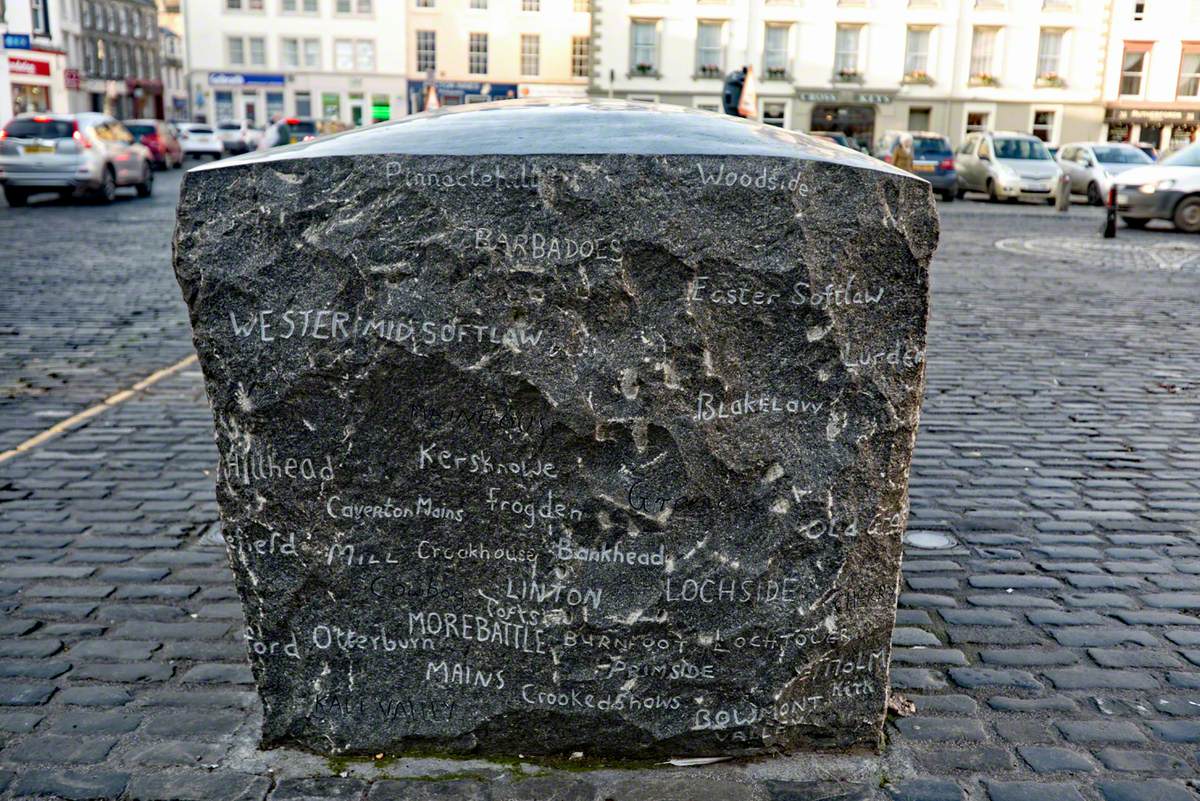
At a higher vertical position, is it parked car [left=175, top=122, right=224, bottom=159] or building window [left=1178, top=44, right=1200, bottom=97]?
building window [left=1178, top=44, right=1200, bottom=97]

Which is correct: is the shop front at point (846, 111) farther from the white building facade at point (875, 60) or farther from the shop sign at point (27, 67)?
the shop sign at point (27, 67)

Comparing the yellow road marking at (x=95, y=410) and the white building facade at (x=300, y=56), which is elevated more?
the white building facade at (x=300, y=56)

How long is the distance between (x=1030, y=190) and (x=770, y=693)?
25.7 metres

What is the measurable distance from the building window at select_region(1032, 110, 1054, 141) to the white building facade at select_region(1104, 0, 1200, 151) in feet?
6.76

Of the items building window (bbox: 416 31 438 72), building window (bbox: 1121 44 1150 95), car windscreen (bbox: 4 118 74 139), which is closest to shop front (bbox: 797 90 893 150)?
building window (bbox: 1121 44 1150 95)

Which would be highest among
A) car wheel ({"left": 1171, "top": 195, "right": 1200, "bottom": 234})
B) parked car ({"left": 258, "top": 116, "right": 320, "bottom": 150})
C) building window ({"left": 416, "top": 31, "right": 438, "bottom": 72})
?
building window ({"left": 416, "top": 31, "right": 438, "bottom": 72})

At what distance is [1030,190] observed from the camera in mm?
26406

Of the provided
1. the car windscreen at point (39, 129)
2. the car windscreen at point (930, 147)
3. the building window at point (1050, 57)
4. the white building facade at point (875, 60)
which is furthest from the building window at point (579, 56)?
the car windscreen at point (39, 129)

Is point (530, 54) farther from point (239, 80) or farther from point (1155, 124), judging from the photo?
point (1155, 124)

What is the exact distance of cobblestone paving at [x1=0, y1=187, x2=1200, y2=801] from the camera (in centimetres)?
304

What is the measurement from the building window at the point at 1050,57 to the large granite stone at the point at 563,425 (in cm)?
4741

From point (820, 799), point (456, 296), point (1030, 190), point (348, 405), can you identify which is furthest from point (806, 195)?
point (1030, 190)

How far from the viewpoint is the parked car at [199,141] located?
44.0 meters

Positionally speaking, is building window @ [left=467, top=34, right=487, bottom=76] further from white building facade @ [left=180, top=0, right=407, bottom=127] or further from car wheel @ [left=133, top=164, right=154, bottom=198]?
car wheel @ [left=133, top=164, right=154, bottom=198]
